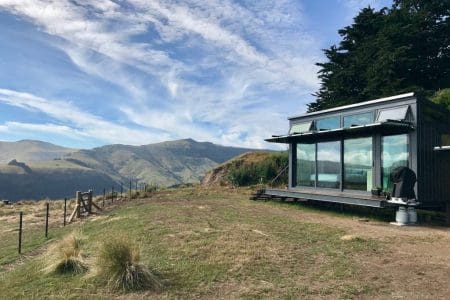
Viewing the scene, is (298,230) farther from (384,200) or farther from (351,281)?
(351,281)

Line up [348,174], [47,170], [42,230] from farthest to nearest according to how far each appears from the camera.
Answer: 1. [47,170]
2. [348,174]
3. [42,230]

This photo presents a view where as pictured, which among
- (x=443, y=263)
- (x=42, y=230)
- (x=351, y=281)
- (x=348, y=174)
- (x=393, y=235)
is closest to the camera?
(x=351, y=281)

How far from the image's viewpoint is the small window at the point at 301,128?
16328mm

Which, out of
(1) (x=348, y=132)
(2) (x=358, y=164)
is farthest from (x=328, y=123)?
(2) (x=358, y=164)

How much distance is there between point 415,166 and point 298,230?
14.6 feet

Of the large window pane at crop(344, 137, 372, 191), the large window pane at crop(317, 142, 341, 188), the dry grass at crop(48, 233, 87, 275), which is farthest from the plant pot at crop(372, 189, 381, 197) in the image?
the dry grass at crop(48, 233, 87, 275)

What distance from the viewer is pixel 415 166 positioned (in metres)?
11.5

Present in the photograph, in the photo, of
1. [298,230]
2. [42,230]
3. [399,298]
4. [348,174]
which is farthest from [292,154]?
[399,298]

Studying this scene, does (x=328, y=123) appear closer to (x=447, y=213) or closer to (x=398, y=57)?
(x=447, y=213)

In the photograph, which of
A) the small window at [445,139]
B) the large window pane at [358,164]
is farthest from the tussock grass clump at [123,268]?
the small window at [445,139]

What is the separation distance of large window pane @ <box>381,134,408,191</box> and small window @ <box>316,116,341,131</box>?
A: 8.12 ft

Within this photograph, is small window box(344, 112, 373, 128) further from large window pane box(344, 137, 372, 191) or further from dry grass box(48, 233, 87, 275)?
dry grass box(48, 233, 87, 275)

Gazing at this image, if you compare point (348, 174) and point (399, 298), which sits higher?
point (348, 174)

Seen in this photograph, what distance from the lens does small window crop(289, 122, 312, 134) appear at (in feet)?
53.6
